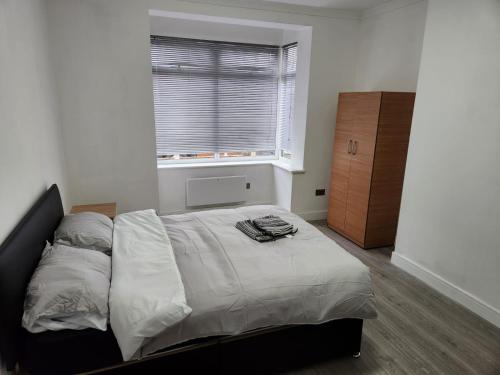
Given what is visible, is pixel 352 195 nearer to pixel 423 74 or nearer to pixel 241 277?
pixel 423 74

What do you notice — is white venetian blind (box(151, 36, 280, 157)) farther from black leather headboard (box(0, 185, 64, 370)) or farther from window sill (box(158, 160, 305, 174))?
black leather headboard (box(0, 185, 64, 370))

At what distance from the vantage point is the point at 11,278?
1475mm

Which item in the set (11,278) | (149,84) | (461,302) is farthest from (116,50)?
(461,302)

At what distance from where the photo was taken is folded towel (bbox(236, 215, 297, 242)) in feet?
8.16

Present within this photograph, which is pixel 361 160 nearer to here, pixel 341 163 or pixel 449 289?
pixel 341 163

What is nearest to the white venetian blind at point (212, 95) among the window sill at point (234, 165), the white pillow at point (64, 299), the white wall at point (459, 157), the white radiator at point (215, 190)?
the window sill at point (234, 165)

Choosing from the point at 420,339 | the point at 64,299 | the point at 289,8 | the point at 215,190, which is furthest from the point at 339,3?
the point at 64,299

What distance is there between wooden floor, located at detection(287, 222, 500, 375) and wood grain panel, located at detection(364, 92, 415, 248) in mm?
804

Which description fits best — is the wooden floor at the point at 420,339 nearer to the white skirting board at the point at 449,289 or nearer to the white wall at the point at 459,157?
the white skirting board at the point at 449,289

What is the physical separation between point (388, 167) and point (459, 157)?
0.90 metres

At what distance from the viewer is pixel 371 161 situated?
136 inches

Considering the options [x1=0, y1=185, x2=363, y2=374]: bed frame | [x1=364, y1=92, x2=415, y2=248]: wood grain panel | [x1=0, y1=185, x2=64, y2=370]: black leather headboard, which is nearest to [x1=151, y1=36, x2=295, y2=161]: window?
[x1=364, y1=92, x2=415, y2=248]: wood grain panel

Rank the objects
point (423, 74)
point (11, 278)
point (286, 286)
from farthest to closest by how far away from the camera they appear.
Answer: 1. point (423, 74)
2. point (286, 286)
3. point (11, 278)

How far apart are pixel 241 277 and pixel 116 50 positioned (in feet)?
8.83
